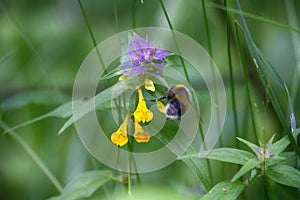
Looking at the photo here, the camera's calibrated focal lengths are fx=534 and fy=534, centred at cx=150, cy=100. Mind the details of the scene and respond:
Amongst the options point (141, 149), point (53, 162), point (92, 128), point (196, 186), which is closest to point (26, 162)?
point (53, 162)

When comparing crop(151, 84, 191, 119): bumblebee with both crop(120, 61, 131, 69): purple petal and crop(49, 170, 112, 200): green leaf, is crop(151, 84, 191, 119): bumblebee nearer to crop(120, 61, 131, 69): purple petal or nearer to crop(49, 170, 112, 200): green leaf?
crop(120, 61, 131, 69): purple petal

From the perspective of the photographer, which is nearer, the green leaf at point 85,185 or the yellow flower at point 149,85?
the yellow flower at point 149,85

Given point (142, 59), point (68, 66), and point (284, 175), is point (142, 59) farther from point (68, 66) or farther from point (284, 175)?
point (68, 66)

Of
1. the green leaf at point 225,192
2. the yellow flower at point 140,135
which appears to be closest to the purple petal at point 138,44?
the yellow flower at point 140,135

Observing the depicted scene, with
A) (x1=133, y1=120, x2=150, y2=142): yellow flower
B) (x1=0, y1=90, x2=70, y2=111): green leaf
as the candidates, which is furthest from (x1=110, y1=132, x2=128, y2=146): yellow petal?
(x1=0, y1=90, x2=70, y2=111): green leaf

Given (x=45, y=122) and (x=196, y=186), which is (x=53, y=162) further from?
(x=196, y=186)

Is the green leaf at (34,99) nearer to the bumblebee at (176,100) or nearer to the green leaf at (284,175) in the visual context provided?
the bumblebee at (176,100)

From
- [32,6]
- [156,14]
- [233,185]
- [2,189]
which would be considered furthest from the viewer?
[32,6]
